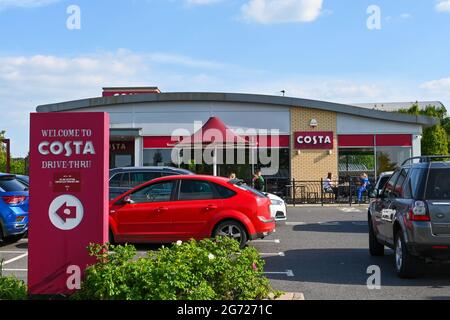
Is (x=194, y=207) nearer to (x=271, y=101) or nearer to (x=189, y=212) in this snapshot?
(x=189, y=212)

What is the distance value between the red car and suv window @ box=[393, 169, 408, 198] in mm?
2755

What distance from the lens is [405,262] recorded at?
7809 millimetres

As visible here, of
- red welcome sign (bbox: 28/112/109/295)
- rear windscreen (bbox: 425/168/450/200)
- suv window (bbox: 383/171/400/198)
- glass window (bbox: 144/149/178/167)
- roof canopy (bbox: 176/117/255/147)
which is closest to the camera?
red welcome sign (bbox: 28/112/109/295)

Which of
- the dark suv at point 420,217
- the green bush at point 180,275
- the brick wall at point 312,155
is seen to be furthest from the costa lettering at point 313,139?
the green bush at point 180,275

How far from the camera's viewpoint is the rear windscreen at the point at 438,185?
7562 millimetres

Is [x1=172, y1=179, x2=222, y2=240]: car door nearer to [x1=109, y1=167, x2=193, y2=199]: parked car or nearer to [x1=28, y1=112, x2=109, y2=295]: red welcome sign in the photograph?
[x1=109, y1=167, x2=193, y2=199]: parked car

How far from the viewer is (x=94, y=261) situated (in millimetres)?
5766

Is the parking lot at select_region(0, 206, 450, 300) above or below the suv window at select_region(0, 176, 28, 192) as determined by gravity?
below

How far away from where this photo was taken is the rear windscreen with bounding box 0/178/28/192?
11.7 metres

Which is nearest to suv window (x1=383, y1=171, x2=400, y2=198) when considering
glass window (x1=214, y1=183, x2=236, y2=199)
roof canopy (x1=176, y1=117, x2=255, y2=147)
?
glass window (x1=214, y1=183, x2=236, y2=199)
